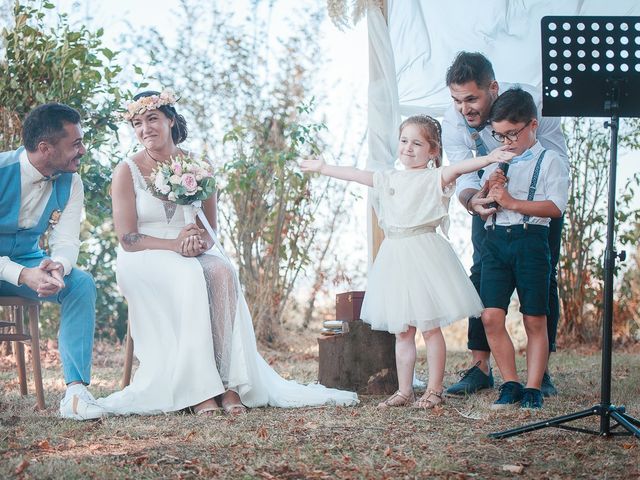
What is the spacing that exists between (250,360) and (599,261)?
4.55 m

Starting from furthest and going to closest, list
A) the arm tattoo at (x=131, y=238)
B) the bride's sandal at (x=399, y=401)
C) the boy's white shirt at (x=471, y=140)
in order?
the boy's white shirt at (x=471, y=140), the arm tattoo at (x=131, y=238), the bride's sandal at (x=399, y=401)

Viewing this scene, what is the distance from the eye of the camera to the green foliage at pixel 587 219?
7.84m

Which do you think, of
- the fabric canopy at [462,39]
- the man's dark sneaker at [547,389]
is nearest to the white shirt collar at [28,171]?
the fabric canopy at [462,39]

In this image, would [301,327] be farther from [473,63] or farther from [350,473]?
[350,473]

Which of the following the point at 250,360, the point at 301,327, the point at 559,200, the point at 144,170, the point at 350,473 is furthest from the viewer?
the point at 301,327

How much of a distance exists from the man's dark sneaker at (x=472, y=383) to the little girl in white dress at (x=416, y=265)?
20.0 inches

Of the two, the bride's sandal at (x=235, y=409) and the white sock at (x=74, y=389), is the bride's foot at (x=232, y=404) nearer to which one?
the bride's sandal at (x=235, y=409)

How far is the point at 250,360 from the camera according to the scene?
14.4ft

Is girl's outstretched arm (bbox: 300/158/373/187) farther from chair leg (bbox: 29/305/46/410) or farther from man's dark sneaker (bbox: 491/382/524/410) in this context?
chair leg (bbox: 29/305/46/410)

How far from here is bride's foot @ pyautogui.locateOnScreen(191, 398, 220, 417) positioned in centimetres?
418

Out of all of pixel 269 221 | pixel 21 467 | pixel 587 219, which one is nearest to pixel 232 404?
pixel 21 467

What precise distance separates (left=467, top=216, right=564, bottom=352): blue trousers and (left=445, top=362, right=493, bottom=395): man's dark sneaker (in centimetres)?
14

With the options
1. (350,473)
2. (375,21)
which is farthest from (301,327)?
(350,473)

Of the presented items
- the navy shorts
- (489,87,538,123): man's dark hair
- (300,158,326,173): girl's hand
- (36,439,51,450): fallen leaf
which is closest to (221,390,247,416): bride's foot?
(36,439,51,450): fallen leaf
